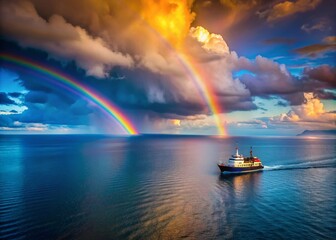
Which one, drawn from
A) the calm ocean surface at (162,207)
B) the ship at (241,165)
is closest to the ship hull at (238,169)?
the ship at (241,165)

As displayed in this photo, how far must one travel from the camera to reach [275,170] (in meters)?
113

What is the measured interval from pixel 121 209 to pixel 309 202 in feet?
158

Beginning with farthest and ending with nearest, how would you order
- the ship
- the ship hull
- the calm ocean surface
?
the ship, the ship hull, the calm ocean surface

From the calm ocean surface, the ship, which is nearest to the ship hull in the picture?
the ship

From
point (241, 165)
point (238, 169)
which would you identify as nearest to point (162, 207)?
point (238, 169)

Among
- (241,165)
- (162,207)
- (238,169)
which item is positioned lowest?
(162,207)

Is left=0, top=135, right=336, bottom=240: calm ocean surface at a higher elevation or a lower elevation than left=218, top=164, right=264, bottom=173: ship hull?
lower

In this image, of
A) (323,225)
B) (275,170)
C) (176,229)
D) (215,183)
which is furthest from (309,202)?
(275,170)

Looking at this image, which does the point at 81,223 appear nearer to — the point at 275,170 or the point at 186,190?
the point at 186,190

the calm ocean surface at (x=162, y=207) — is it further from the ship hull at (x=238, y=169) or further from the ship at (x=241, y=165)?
the ship at (x=241, y=165)

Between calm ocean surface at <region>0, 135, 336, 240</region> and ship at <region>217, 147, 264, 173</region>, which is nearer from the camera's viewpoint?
calm ocean surface at <region>0, 135, 336, 240</region>

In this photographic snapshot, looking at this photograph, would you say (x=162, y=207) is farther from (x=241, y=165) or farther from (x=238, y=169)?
(x=241, y=165)

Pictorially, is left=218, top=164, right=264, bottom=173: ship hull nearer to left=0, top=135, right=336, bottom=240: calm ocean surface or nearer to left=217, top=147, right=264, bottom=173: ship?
left=217, top=147, right=264, bottom=173: ship

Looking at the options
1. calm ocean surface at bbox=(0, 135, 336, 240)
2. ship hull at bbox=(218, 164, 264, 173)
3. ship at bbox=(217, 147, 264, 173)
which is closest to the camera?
calm ocean surface at bbox=(0, 135, 336, 240)
